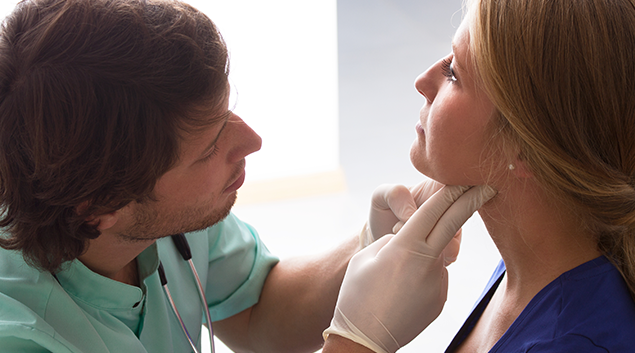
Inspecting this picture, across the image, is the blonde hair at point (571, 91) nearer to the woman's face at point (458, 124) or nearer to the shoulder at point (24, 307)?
the woman's face at point (458, 124)

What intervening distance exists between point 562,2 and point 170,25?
69cm

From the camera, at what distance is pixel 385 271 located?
1.06m

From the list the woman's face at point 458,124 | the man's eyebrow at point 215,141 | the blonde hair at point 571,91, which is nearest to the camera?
the blonde hair at point 571,91

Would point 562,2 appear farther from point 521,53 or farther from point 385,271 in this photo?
point 385,271

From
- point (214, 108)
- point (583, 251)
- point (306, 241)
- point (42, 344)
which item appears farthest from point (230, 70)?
point (306, 241)

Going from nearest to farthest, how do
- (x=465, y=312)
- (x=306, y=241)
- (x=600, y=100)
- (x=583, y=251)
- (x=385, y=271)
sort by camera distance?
(x=600, y=100) < (x=583, y=251) < (x=385, y=271) < (x=465, y=312) < (x=306, y=241)

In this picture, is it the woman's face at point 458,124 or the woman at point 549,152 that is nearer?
the woman at point 549,152

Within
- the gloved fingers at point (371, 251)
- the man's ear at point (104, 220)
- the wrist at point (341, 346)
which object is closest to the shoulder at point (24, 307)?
the man's ear at point (104, 220)

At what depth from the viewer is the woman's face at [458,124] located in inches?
37.4

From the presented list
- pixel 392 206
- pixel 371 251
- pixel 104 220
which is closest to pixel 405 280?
pixel 371 251

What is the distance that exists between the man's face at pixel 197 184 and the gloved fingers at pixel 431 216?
39cm

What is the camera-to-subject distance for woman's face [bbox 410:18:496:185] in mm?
949

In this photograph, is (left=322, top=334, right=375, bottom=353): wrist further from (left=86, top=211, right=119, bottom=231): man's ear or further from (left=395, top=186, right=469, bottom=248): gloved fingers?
(left=86, top=211, right=119, bottom=231): man's ear

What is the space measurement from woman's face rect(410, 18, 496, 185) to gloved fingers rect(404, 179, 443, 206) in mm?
231
